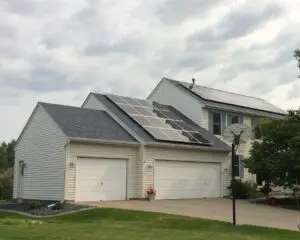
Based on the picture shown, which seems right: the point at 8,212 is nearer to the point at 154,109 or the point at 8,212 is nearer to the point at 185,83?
the point at 154,109

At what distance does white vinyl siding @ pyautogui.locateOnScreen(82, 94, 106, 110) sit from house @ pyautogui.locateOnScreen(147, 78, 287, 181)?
6649 mm

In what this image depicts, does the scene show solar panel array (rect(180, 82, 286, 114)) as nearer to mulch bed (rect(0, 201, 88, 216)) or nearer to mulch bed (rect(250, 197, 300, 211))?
mulch bed (rect(250, 197, 300, 211))

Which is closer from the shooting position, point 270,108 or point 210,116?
point 210,116

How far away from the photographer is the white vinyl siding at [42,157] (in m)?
24.1

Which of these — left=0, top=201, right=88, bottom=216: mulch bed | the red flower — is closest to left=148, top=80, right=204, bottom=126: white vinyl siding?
the red flower

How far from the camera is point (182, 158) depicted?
28.0 m

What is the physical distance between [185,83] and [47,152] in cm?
1442

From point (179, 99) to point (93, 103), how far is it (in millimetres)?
6839

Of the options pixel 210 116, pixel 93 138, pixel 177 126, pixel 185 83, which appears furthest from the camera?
pixel 185 83

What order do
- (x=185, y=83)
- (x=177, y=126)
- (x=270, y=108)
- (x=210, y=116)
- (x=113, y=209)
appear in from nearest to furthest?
(x=113, y=209) < (x=177, y=126) < (x=210, y=116) < (x=185, y=83) < (x=270, y=108)

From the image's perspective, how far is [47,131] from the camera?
25.4 m

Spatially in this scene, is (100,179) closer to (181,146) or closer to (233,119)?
(181,146)

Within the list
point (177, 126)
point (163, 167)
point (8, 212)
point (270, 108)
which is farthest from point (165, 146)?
point (270, 108)

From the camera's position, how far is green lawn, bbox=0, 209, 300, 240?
41.0ft
